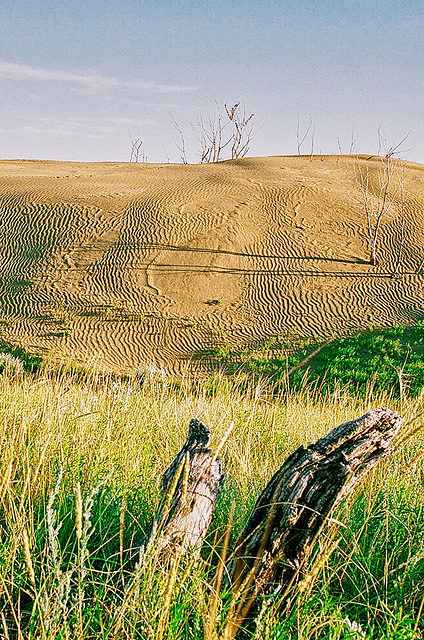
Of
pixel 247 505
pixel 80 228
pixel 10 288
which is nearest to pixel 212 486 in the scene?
pixel 247 505

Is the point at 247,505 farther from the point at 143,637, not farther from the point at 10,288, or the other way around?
the point at 10,288

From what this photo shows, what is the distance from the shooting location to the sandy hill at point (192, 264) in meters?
15.5

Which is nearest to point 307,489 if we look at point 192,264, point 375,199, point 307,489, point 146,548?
point 307,489

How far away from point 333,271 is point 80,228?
742cm

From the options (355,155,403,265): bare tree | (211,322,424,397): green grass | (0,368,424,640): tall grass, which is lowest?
(211,322,424,397): green grass

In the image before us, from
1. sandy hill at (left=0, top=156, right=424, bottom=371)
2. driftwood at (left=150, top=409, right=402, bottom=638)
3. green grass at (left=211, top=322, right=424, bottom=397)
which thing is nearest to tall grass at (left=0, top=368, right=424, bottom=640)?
driftwood at (left=150, top=409, right=402, bottom=638)

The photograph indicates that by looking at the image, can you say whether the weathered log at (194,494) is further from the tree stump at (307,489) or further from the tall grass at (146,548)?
the tree stump at (307,489)

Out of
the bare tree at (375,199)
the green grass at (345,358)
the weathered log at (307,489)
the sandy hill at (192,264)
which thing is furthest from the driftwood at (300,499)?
the bare tree at (375,199)

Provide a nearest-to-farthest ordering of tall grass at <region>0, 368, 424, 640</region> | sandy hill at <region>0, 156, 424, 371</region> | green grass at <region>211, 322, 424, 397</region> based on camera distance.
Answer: tall grass at <region>0, 368, 424, 640</region>, green grass at <region>211, 322, 424, 397</region>, sandy hill at <region>0, 156, 424, 371</region>

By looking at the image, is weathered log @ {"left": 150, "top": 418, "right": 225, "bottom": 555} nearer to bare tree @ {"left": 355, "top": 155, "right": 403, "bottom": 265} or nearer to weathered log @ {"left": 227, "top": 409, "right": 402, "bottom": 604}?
weathered log @ {"left": 227, "top": 409, "right": 402, "bottom": 604}

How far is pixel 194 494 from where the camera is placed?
94.2 inches

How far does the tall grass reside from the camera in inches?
72.8

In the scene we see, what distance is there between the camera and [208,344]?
14984 mm

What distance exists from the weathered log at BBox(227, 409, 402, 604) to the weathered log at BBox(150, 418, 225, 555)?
0.20 metres
